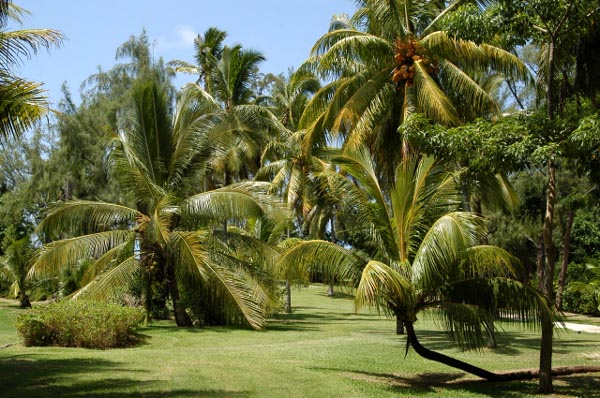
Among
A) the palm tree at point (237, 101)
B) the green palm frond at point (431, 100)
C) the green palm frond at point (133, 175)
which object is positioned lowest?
the green palm frond at point (133, 175)

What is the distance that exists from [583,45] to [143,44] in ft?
85.8

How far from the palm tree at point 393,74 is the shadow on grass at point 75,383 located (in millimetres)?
9909

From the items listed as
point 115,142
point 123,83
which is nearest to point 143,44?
point 123,83

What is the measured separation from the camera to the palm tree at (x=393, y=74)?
18.7 m

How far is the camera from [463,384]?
460 inches

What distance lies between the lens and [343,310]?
32.7m

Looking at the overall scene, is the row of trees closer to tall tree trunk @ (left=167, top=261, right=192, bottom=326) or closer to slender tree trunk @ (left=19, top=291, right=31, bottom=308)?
tall tree trunk @ (left=167, top=261, right=192, bottom=326)

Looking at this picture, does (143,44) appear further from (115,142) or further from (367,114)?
(367,114)

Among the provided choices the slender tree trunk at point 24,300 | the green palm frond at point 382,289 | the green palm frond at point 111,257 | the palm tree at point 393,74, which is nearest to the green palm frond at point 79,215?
the green palm frond at point 111,257

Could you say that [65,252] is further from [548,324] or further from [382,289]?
[548,324]

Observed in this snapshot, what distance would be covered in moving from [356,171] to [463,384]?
4.27 m

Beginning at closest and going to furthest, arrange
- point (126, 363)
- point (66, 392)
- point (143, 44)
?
1. point (66, 392)
2. point (126, 363)
3. point (143, 44)

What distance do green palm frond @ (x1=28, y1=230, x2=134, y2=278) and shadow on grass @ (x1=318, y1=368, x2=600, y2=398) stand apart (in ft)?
34.1

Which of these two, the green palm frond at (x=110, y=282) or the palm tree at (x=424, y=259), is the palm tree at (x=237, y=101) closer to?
the green palm frond at (x=110, y=282)
